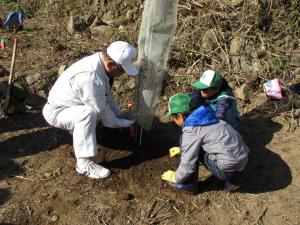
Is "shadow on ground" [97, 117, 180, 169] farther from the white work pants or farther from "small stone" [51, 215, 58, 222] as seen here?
"small stone" [51, 215, 58, 222]

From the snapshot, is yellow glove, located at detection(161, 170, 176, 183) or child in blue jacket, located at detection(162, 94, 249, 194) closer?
child in blue jacket, located at detection(162, 94, 249, 194)

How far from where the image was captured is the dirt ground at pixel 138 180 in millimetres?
4102

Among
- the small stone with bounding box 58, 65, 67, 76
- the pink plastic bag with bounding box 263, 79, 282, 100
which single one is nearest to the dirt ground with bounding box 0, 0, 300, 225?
A: the pink plastic bag with bounding box 263, 79, 282, 100

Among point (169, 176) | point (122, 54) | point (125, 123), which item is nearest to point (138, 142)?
point (125, 123)

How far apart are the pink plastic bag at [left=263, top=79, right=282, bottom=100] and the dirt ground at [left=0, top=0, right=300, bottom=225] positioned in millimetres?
105

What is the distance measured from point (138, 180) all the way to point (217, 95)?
3.76 ft

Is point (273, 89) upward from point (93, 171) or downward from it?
upward

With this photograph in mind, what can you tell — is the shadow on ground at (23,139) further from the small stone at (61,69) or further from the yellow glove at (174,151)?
the yellow glove at (174,151)

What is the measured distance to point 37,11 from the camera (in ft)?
25.5

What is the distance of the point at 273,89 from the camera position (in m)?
5.52

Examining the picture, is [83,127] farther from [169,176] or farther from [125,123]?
[169,176]

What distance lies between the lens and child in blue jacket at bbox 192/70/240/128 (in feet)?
15.2

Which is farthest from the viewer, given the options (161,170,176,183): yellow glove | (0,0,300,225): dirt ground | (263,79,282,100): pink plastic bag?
(263,79,282,100): pink plastic bag

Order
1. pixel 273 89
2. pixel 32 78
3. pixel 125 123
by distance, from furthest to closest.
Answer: pixel 32 78
pixel 273 89
pixel 125 123
